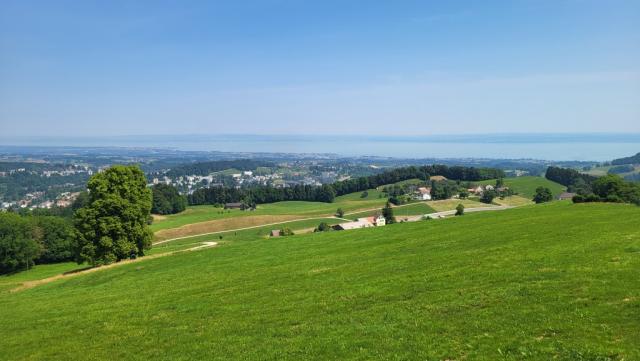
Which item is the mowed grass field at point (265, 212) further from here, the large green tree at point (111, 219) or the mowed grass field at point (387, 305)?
the mowed grass field at point (387, 305)

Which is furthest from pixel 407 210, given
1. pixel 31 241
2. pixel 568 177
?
pixel 31 241

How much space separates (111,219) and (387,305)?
123 ft

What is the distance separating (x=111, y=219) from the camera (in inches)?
1837

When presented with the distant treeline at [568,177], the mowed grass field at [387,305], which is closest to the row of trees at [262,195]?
the distant treeline at [568,177]

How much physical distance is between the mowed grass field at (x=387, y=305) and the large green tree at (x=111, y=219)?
457 inches

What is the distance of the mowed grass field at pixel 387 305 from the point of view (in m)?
13.7

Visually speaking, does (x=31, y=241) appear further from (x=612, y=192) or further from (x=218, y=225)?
(x=612, y=192)

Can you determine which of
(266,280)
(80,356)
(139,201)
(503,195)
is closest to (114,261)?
(139,201)

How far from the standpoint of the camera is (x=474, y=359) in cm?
1234

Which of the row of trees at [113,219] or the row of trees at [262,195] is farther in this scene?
the row of trees at [262,195]

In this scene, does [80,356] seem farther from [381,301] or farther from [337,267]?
[337,267]

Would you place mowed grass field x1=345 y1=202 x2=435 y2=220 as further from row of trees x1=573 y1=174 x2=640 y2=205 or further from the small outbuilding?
row of trees x1=573 y1=174 x2=640 y2=205

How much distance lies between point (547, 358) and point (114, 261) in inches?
1816

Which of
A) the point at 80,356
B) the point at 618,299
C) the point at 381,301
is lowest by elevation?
the point at 80,356
